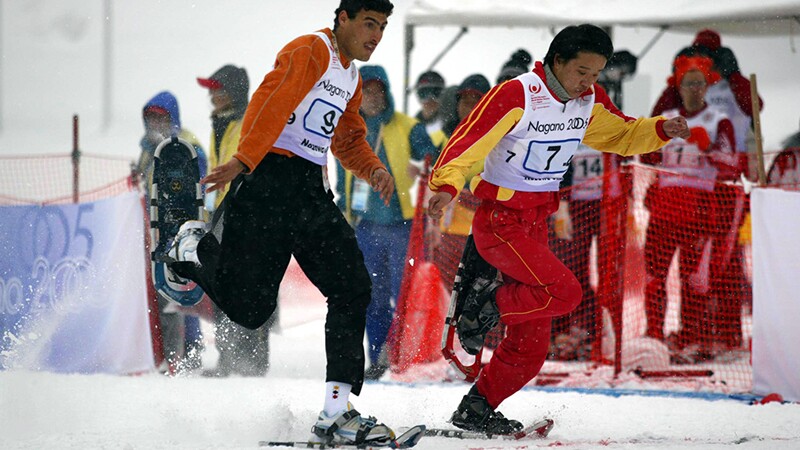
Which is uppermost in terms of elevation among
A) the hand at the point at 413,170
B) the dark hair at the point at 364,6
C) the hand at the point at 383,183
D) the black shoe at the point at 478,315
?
the dark hair at the point at 364,6

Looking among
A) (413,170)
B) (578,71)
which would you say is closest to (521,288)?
(578,71)

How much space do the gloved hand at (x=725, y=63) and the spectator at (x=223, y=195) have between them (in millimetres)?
3943

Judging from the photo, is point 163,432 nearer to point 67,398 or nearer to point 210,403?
point 210,403

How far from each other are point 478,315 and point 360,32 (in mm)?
1527

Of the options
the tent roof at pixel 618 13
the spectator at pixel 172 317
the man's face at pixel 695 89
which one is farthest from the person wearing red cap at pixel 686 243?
the spectator at pixel 172 317

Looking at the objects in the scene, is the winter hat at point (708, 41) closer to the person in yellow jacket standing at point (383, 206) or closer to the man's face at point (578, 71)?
the person in yellow jacket standing at point (383, 206)

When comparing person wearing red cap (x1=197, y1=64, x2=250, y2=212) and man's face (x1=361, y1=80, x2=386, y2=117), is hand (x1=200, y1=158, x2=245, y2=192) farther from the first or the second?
man's face (x1=361, y1=80, x2=386, y2=117)

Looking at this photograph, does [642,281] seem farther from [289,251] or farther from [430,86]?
[289,251]

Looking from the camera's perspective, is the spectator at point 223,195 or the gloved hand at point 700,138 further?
the gloved hand at point 700,138

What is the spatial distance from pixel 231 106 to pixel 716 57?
4102 mm

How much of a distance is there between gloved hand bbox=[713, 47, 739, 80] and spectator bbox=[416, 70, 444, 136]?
92.4 inches

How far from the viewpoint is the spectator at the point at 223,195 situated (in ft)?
24.5

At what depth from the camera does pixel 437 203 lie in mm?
4570

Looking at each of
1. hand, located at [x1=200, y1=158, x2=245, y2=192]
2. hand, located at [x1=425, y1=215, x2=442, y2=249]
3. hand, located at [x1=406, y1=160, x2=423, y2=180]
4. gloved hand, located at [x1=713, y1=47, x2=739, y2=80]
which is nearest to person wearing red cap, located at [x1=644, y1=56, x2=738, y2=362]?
gloved hand, located at [x1=713, y1=47, x2=739, y2=80]
